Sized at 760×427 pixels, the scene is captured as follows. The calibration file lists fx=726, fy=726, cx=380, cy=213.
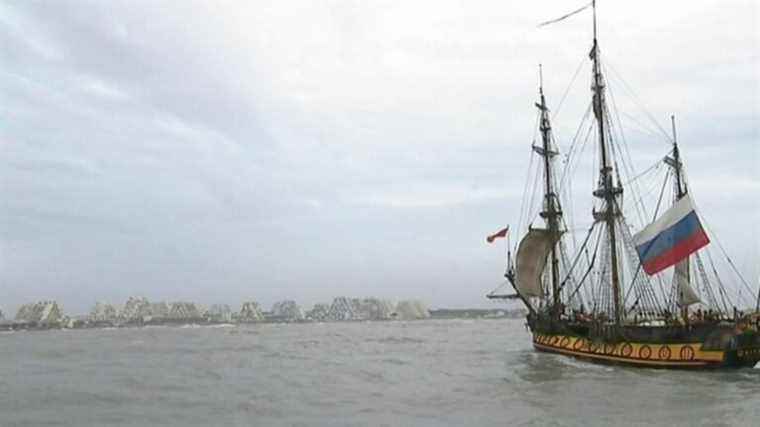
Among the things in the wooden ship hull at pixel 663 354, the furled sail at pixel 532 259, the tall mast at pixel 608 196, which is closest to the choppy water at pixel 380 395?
the wooden ship hull at pixel 663 354

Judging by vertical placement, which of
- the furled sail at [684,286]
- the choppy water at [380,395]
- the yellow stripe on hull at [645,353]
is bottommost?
the choppy water at [380,395]

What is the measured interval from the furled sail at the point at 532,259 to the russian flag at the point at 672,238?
13.2 meters

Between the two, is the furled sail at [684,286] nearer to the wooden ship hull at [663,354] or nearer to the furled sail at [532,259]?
the wooden ship hull at [663,354]

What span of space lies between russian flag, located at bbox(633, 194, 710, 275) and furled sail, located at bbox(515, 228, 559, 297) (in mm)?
13174

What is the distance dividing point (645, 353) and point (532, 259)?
58.3 ft

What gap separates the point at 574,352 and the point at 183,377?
2185 centimetres

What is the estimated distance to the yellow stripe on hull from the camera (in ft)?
109

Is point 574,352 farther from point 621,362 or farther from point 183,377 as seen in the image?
point 183,377

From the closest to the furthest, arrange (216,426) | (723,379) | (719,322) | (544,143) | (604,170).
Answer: (216,426)
(723,379)
(719,322)
(604,170)
(544,143)

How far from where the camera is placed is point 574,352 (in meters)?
42.0

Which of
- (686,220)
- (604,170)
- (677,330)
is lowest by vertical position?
(677,330)

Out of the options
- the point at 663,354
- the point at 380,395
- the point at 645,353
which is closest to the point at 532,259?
the point at 645,353

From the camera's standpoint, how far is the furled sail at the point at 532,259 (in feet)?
172

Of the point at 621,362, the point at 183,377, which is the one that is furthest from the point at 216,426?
the point at 621,362
